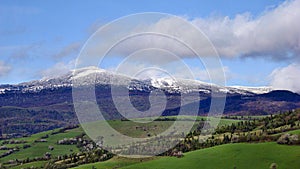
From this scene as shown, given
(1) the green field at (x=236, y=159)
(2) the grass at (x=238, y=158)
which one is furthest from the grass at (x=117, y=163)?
(2) the grass at (x=238, y=158)

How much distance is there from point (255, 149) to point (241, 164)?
700 inches

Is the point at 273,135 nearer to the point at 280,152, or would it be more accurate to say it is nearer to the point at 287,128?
the point at 287,128

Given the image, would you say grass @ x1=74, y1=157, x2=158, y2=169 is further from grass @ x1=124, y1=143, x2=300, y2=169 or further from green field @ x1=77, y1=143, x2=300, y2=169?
grass @ x1=124, y1=143, x2=300, y2=169

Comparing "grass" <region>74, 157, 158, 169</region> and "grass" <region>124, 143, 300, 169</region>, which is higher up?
"grass" <region>124, 143, 300, 169</region>

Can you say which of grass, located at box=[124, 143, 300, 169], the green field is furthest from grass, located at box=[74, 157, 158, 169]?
grass, located at box=[124, 143, 300, 169]

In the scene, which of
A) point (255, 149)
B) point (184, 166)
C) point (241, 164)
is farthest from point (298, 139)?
point (184, 166)

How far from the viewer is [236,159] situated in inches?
5669

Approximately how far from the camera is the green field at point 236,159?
13388 cm

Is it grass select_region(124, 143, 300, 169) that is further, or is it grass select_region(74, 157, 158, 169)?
grass select_region(74, 157, 158, 169)

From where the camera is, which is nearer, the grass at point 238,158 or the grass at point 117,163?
the grass at point 238,158

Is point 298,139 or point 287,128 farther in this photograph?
point 287,128

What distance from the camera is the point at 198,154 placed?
164m

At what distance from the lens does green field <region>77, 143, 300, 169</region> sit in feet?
439

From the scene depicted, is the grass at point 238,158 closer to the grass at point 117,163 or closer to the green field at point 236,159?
the green field at point 236,159
